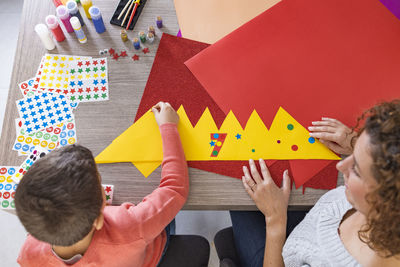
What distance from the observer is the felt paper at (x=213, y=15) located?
1169mm

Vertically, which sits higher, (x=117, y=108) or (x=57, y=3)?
(x=57, y=3)

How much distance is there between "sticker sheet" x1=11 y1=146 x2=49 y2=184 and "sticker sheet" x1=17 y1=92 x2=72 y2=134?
72 mm

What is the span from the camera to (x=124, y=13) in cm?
117

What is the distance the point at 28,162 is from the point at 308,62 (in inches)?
38.8

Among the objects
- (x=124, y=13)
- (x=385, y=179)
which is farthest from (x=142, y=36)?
(x=385, y=179)

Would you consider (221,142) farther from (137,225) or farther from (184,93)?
(137,225)

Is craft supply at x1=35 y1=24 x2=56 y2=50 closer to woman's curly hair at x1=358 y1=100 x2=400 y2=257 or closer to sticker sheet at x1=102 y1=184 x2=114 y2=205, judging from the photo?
sticker sheet at x1=102 y1=184 x2=114 y2=205

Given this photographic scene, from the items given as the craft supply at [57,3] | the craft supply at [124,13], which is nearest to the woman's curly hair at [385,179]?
the craft supply at [124,13]

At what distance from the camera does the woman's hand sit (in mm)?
948

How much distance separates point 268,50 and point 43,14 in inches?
33.4

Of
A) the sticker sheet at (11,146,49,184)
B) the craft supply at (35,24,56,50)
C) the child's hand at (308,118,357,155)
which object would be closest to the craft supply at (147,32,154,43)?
the craft supply at (35,24,56,50)

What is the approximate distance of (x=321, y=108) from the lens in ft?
3.47

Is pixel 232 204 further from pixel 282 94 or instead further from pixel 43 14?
pixel 43 14

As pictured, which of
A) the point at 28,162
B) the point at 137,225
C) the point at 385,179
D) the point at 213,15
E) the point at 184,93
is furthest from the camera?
the point at 213,15
